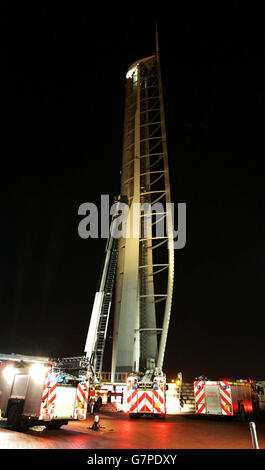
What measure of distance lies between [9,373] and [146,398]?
6.84 meters

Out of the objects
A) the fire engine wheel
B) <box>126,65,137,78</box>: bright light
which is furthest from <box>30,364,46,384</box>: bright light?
<box>126,65,137,78</box>: bright light

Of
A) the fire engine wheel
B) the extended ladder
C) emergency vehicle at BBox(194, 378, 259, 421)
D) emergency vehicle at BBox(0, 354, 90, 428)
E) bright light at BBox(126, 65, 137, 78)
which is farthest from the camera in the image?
bright light at BBox(126, 65, 137, 78)

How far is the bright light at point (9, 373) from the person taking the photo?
1197 centimetres

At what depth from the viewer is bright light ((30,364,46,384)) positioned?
1098 cm

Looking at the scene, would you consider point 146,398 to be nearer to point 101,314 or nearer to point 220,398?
point 220,398

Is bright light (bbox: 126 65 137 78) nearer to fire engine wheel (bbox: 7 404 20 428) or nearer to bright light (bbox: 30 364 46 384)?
bright light (bbox: 30 364 46 384)

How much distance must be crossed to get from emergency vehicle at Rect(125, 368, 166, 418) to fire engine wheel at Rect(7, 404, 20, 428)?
6314 millimetres

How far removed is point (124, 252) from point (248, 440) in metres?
21.2

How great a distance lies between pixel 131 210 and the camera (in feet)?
97.6

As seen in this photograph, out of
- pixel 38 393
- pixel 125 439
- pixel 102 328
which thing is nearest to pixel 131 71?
pixel 102 328

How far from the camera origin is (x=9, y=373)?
39.7ft
